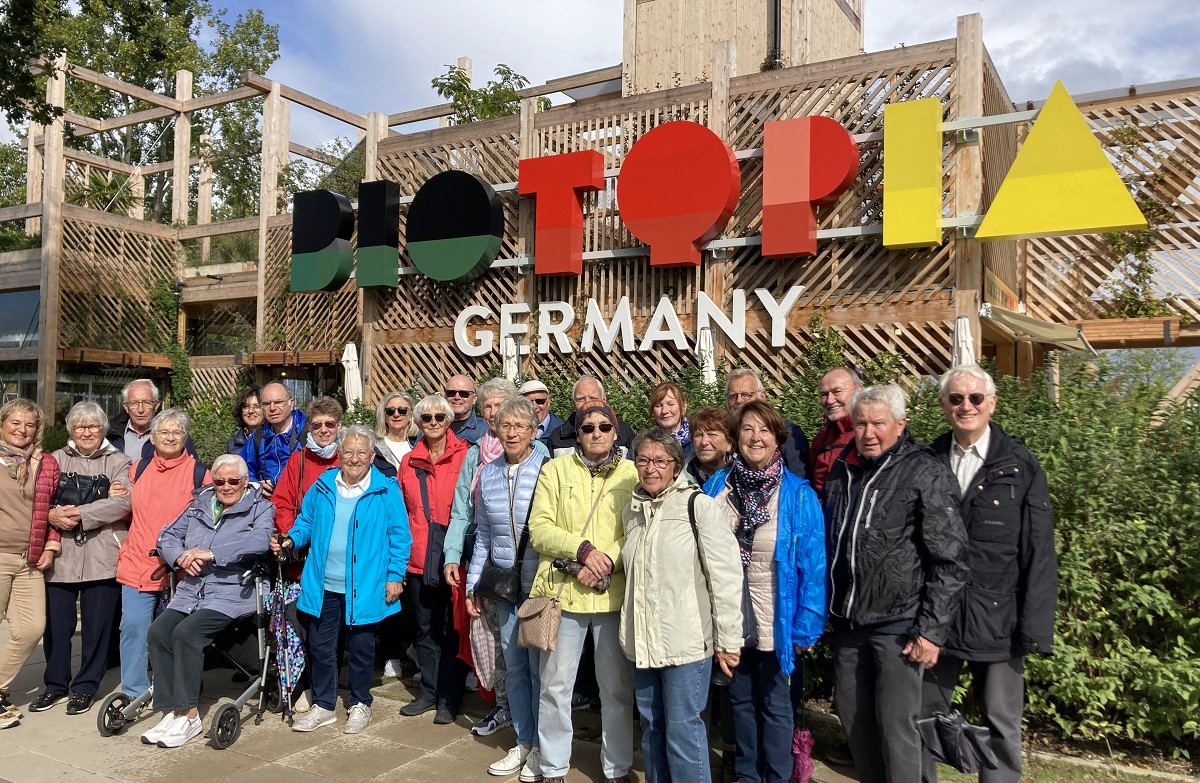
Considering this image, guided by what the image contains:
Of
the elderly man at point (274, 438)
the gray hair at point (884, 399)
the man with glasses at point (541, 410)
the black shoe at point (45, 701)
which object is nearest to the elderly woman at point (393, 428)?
the elderly man at point (274, 438)

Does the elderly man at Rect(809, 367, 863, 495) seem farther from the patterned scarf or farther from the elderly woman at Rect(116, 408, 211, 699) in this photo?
the elderly woman at Rect(116, 408, 211, 699)

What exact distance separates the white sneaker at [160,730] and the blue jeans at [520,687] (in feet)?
5.79

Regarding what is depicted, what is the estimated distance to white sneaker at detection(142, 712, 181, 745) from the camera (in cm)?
445

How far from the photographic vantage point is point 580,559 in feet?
12.3

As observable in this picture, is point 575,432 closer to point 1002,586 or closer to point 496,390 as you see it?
point 496,390

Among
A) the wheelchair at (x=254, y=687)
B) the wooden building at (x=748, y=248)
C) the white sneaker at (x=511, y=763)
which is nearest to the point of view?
→ the white sneaker at (x=511, y=763)

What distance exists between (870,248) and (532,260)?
13.5 ft

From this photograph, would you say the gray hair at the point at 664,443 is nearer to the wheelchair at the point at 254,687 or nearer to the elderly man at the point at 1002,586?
the elderly man at the point at 1002,586

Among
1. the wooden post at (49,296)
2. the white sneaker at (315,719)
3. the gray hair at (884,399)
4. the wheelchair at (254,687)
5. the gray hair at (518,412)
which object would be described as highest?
the wooden post at (49,296)

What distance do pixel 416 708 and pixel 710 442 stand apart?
7.78ft

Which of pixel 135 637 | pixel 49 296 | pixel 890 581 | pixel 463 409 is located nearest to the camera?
pixel 890 581

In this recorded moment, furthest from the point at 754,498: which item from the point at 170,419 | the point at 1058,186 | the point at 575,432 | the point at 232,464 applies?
the point at 1058,186

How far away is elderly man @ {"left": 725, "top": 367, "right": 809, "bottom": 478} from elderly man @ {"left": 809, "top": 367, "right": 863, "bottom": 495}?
58mm

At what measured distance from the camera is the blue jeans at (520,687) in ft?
13.9
